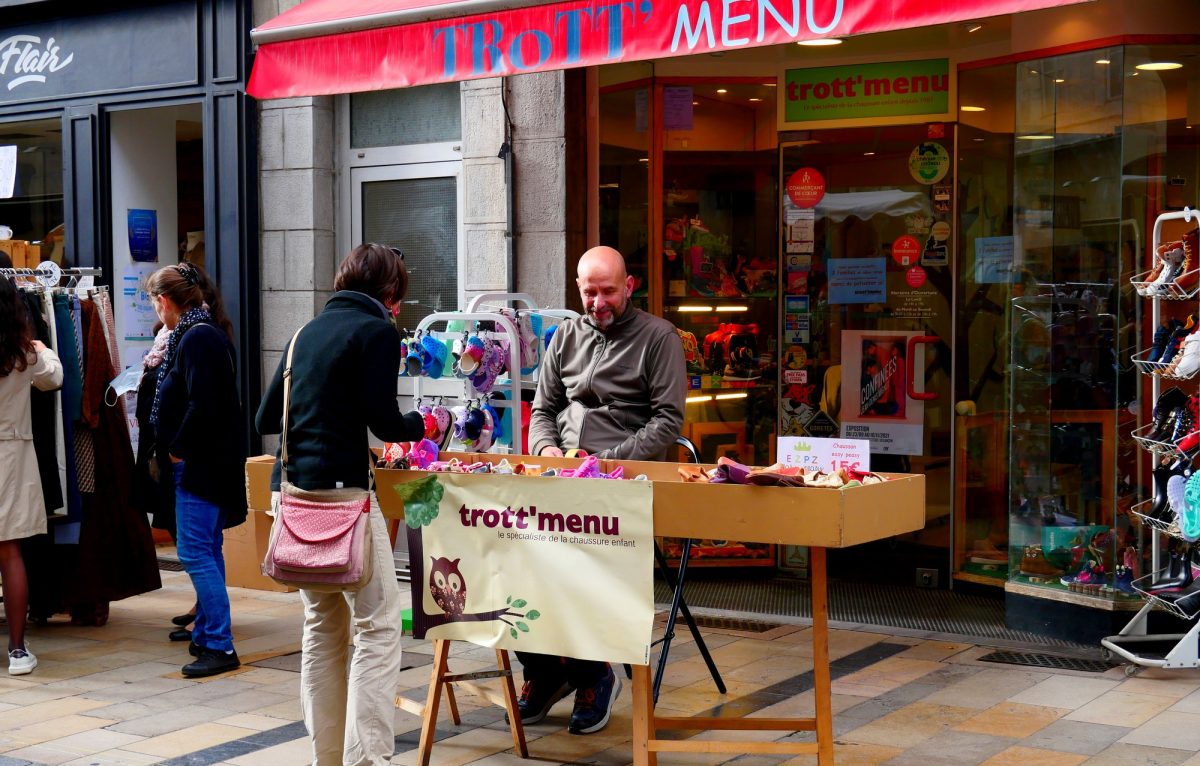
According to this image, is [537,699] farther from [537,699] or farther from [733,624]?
[733,624]

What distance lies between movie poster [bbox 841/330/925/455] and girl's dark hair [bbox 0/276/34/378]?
4.47 metres

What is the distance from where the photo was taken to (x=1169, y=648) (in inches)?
246

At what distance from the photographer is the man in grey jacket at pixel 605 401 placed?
521 cm

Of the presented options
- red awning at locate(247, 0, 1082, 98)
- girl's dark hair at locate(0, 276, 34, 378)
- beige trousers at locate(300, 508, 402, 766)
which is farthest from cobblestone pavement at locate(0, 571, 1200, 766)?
red awning at locate(247, 0, 1082, 98)

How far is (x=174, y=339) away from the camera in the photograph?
6203mm

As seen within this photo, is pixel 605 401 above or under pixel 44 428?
above

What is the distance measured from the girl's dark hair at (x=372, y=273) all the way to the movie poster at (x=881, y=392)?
4195mm

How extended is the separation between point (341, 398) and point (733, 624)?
132 inches

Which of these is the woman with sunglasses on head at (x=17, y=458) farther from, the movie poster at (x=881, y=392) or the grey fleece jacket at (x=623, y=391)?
the movie poster at (x=881, y=392)

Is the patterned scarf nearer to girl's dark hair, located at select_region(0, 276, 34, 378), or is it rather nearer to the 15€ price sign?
girl's dark hair, located at select_region(0, 276, 34, 378)

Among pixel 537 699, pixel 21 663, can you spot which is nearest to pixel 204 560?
pixel 21 663

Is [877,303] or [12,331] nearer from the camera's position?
[12,331]

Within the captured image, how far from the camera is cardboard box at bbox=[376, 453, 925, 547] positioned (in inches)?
158

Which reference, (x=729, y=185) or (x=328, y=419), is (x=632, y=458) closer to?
(x=328, y=419)
